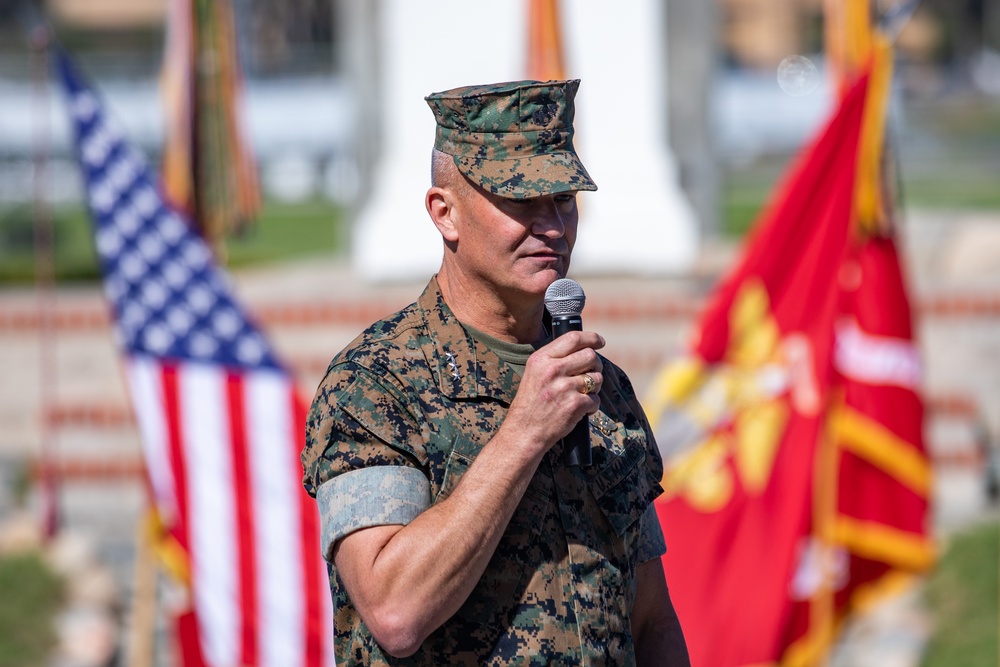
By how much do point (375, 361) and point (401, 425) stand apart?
0.10m

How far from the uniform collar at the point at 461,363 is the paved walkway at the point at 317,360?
471cm

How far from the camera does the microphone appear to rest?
1.98m

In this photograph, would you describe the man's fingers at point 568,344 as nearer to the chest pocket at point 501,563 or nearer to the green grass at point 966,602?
the chest pocket at point 501,563

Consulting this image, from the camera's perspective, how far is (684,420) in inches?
181

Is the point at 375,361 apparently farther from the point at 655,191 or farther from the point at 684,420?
the point at 655,191

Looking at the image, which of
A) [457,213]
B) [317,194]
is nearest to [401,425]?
[457,213]

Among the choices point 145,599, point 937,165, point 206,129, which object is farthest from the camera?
point 937,165

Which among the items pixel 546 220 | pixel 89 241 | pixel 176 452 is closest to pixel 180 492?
pixel 176 452

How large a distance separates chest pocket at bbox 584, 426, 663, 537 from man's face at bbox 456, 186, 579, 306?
0.76ft

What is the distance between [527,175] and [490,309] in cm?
20

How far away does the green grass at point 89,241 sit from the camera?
10.8m

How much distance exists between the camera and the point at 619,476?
2.12 meters

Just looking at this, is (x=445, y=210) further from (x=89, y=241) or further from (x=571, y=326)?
(x=89, y=241)

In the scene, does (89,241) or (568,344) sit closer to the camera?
(568,344)
